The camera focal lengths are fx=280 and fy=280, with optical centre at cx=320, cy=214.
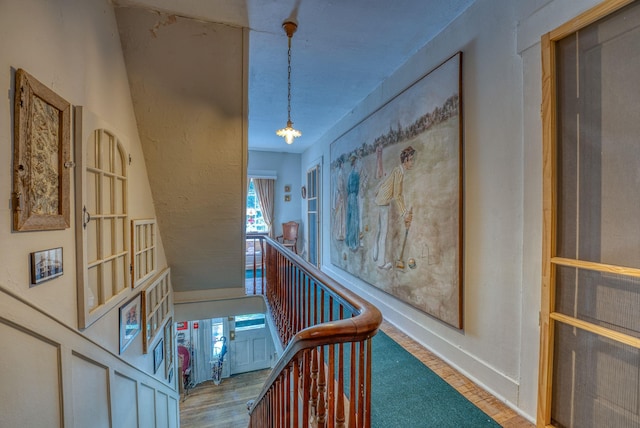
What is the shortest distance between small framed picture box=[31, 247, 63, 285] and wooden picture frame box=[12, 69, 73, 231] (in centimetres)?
11

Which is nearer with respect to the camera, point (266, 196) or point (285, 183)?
point (266, 196)

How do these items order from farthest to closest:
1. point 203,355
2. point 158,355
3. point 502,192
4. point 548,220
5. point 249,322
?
point 249,322, point 203,355, point 158,355, point 502,192, point 548,220

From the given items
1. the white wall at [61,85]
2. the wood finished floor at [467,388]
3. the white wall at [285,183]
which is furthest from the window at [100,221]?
the white wall at [285,183]

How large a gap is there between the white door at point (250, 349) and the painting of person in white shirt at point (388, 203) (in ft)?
16.7

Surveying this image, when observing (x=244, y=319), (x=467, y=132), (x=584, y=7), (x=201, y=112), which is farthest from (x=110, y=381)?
(x=244, y=319)

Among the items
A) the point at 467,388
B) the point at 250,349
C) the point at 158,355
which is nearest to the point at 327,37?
the point at 467,388

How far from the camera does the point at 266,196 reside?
667cm

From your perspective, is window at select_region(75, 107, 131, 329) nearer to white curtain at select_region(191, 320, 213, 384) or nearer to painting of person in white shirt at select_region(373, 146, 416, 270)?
painting of person in white shirt at select_region(373, 146, 416, 270)

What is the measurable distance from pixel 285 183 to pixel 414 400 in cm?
554

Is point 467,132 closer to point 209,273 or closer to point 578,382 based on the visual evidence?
point 578,382

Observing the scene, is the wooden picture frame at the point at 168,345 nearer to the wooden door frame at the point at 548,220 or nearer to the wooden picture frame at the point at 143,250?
the wooden picture frame at the point at 143,250

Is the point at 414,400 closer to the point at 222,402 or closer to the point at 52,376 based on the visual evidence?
the point at 52,376

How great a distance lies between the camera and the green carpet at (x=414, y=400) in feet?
5.35

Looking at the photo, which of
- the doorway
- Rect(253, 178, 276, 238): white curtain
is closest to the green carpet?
the doorway
